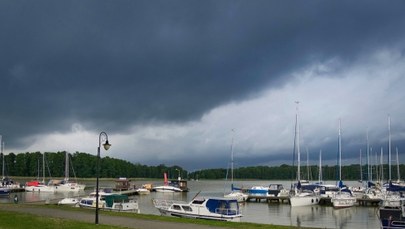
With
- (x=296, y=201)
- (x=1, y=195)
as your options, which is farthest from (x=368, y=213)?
(x=1, y=195)

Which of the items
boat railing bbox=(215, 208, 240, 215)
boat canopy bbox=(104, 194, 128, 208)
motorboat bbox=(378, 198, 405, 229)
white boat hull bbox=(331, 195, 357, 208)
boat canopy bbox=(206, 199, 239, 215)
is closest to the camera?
motorboat bbox=(378, 198, 405, 229)

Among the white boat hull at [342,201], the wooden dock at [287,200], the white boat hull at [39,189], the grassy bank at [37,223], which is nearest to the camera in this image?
the grassy bank at [37,223]

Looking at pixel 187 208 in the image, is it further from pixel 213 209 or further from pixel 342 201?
pixel 342 201

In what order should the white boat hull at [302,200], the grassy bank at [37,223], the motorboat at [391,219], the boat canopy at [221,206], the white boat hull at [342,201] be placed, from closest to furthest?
the grassy bank at [37,223], the motorboat at [391,219], the boat canopy at [221,206], the white boat hull at [342,201], the white boat hull at [302,200]

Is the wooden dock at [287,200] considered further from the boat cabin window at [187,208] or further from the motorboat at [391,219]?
the motorboat at [391,219]

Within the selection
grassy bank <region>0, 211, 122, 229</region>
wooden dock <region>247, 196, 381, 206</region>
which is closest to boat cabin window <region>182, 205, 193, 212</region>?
grassy bank <region>0, 211, 122, 229</region>

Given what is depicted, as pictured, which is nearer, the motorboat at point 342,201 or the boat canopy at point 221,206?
the boat canopy at point 221,206

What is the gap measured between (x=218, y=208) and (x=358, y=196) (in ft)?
186

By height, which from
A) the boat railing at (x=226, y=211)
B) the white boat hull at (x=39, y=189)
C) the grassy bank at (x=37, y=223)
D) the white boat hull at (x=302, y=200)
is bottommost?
the white boat hull at (x=39, y=189)

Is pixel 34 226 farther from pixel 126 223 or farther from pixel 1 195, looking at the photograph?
pixel 1 195

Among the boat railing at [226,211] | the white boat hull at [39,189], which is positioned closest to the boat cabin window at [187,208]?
the boat railing at [226,211]

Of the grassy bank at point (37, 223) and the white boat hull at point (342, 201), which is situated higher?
the grassy bank at point (37, 223)

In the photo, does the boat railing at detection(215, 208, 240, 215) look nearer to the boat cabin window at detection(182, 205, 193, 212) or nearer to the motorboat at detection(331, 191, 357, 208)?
the boat cabin window at detection(182, 205, 193, 212)

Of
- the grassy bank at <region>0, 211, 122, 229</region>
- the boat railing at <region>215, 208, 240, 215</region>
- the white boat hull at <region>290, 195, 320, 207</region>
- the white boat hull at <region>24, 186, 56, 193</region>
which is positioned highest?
the grassy bank at <region>0, 211, 122, 229</region>
